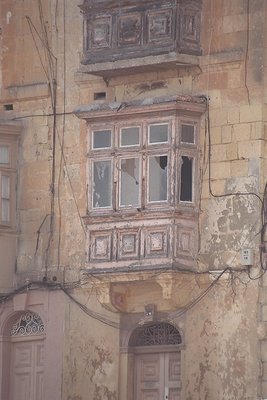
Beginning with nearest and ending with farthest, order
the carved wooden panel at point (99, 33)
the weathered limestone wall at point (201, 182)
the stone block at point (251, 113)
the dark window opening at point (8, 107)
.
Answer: the weathered limestone wall at point (201, 182), the stone block at point (251, 113), the carved wooden panel at point (99, 33), the dark window opening at point (8, 107)

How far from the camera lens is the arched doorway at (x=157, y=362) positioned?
37.7 m

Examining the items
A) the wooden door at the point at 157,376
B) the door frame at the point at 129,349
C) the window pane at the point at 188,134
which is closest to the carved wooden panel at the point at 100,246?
the door frame at the point at 129,349

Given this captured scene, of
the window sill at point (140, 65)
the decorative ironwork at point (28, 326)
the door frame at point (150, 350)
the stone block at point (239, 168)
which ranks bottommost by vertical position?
the door frame at point (150, 350)

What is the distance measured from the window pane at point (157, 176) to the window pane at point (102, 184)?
87cm

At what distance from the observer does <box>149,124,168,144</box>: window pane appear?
37.3 meters

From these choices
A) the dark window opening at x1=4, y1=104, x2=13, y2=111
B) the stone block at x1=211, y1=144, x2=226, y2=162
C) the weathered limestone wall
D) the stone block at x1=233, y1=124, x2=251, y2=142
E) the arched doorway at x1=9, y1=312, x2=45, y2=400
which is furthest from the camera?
the dark window opening at x1=4, y1=104, x2=13, y2=111

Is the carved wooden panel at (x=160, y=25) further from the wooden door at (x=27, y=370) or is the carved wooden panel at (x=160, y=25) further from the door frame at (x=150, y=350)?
the wooden door at (x=27, y=370)

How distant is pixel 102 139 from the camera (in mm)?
38031

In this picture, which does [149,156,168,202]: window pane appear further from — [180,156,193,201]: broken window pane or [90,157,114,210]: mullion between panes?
[90,157,114,210]: mullion between panes

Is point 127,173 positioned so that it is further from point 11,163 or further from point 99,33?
point 11,163

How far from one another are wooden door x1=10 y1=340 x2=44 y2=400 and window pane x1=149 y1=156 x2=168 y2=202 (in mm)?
3911

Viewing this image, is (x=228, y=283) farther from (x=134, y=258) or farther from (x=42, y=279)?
(x=42, y=279)

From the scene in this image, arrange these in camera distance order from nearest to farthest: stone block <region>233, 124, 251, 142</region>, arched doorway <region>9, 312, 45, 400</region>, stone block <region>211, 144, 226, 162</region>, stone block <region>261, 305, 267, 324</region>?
stone block <region>261, 305, 267, 324</region> → stone block <region>233, 124, 251, 142</region> → stone block <region>211, 144, 226, 162</region> → arched doorway <region>9, 312, 45, 400</region>

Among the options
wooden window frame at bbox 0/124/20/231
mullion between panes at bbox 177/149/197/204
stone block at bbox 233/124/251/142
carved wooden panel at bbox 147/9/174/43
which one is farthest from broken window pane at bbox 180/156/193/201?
wooden window frame at bbox 0/124/20/231
